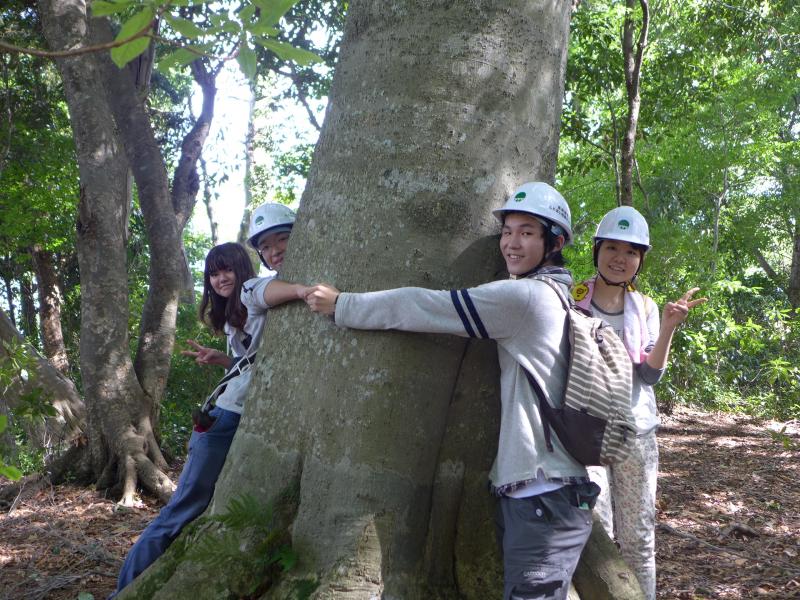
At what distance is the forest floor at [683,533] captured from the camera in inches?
164

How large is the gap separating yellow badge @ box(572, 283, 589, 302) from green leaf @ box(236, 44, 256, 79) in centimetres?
226

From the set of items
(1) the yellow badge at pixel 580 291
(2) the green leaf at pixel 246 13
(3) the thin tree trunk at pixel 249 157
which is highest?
(3) the thin tree trunk at pixel 249 157

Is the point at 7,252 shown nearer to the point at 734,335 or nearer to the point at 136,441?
the point at 136,441

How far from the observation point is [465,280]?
2.66 metres

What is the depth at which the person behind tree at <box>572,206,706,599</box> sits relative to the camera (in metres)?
3.26

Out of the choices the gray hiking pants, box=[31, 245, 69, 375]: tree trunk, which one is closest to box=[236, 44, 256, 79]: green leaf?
the gray hiking pants

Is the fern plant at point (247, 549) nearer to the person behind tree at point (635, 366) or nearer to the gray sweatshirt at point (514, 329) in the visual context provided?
the gray sweatshirt at point (514, 329)

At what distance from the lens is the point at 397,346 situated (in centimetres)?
254

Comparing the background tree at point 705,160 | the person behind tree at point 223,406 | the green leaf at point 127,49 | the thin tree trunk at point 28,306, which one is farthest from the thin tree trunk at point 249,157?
the green leaf at point 127,49

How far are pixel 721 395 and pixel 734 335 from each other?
1558 millimetres

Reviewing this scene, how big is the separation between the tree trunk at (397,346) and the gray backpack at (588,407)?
14.8 inches

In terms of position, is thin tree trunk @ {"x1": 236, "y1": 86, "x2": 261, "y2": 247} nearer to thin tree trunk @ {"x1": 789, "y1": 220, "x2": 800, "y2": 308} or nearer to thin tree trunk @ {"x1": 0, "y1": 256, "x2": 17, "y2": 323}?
thin tree trunk @ {"x1": 0, "y1": 256, "x2": 17, "y2": 323}

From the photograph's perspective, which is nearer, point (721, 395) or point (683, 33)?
point (683, 33)

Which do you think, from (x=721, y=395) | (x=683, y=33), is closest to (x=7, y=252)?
(x=683, y=33)
